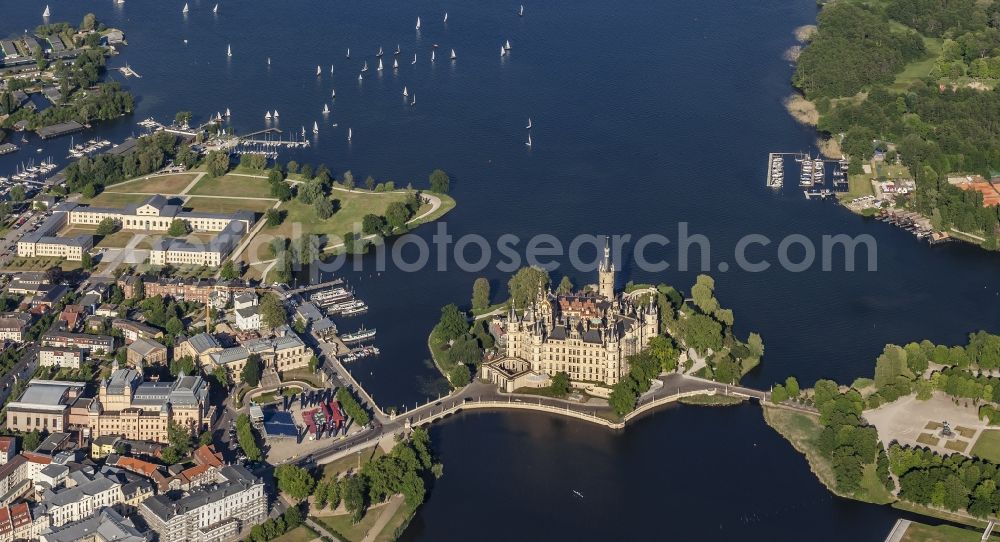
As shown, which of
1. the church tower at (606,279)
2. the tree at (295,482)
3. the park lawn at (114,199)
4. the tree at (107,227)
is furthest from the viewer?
the park lawn at (114,199)

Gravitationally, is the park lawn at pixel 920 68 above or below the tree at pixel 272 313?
above

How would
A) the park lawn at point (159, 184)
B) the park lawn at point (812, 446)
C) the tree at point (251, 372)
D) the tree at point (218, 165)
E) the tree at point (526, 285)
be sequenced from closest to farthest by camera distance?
1. the park lawn at point (812, 446)
2. the tree at point (251, 372)
3. the tree at point (526, 285)
4. the park lawn at point (159, 184)
5. the tree at point (218, 165)

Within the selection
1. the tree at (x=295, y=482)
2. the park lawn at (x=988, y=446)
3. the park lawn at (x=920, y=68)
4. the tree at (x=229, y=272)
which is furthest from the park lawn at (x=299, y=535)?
the park lawn at (x=920, y=68)

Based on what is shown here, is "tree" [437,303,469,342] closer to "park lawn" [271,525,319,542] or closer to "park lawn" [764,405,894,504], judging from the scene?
"park lawn" [764,405,894,504]

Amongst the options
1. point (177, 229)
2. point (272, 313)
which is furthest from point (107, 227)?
point (272, 313)

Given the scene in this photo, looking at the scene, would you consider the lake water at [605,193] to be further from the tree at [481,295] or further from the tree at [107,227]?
the tree at [107,227]

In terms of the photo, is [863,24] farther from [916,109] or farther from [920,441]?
[920,441]

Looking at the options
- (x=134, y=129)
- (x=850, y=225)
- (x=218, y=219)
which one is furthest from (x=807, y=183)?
(x=134, y=129)
